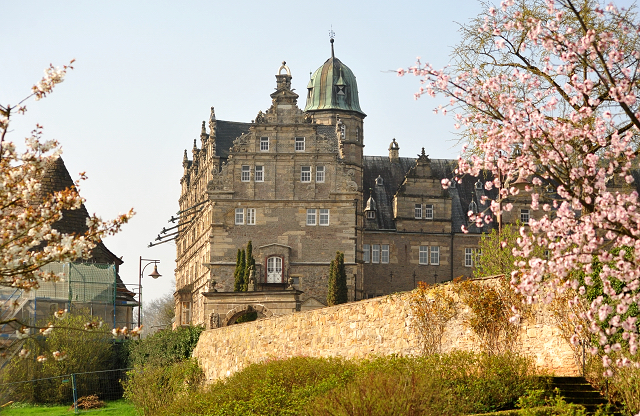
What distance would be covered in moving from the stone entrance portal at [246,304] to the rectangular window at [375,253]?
22657 mm

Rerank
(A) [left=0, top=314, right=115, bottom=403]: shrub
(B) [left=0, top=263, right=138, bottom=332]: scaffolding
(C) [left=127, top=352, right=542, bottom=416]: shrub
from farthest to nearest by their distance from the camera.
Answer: (B) [left=0, top=263, right=138, bottom=332]: scaffolding, (A) [left=0, top=314, right=115, bottom=403]: shrub, (C) [left=127, top=352, right=542, bottom=416]: shrub

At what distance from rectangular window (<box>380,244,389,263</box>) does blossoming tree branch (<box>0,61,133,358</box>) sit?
5491cm

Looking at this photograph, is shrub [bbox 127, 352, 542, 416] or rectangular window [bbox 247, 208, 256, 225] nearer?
shrub [bbox 127, 352, 542, 416]

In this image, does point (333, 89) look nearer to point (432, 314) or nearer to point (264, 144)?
point (264, 144)

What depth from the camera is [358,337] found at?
2242cm

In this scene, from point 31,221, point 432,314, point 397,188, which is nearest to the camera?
point 31,221

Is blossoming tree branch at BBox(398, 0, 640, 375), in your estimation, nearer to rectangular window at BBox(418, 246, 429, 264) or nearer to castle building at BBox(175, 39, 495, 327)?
castle building at BBox(175, 39, 495, 327)

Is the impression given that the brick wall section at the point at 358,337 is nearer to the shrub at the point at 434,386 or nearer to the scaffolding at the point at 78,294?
the shrub at the point at 434,386

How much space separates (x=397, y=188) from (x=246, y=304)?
26926 millimetres

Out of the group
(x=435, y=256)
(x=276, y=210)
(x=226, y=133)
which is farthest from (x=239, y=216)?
(x=435, y=256)

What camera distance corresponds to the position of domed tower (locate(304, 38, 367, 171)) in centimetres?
6706

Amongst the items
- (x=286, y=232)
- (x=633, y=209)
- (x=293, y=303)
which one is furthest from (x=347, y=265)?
(x=633, y=209)

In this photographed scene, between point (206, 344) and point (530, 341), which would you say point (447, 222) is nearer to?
point (206, 344)

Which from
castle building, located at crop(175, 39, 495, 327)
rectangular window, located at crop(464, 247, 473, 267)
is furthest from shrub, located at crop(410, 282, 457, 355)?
rectangular window, located at crop(464, 247, 473, 267)
